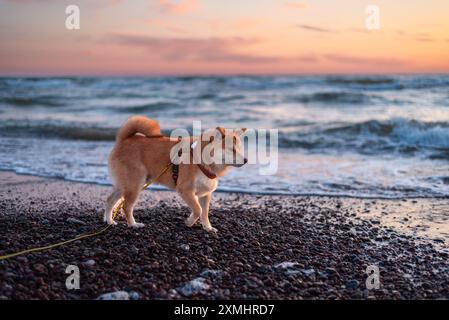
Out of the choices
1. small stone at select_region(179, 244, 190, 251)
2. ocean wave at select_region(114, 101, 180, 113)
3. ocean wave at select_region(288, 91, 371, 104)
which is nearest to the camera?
small stone at select_region(179, 244, 190, 251)

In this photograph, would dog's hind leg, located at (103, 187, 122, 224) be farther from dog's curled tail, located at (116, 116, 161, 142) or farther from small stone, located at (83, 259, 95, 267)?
small stone, located at (83, 259, 95, 267)

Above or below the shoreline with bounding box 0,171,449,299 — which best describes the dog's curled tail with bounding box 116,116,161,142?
above

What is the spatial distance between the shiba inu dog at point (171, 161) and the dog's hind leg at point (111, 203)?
12 mm

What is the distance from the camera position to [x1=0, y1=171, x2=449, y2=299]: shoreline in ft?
13.6

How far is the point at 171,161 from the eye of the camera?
5508mm

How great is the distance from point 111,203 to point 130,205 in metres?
0.27

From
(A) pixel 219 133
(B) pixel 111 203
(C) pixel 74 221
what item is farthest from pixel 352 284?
(C) pixel 74 221

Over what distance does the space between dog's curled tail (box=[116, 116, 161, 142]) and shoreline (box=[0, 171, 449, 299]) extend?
1.10m

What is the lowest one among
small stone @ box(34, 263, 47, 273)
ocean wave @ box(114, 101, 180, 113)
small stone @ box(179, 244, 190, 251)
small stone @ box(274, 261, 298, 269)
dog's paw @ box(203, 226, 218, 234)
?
small stone @ box(274, 261, 298, 269)

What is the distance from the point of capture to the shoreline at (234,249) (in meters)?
4.16

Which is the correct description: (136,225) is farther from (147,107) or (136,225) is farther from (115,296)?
(147,107)

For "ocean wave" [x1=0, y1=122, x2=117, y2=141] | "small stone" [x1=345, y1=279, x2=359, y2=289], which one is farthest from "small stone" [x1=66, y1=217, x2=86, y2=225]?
"ocean wave" [x1=0, y1=122, x2=117, y2=141]

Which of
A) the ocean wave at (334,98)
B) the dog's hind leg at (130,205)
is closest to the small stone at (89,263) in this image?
→ the dog's hind leg at (130,205)

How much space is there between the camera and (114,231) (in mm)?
5492
